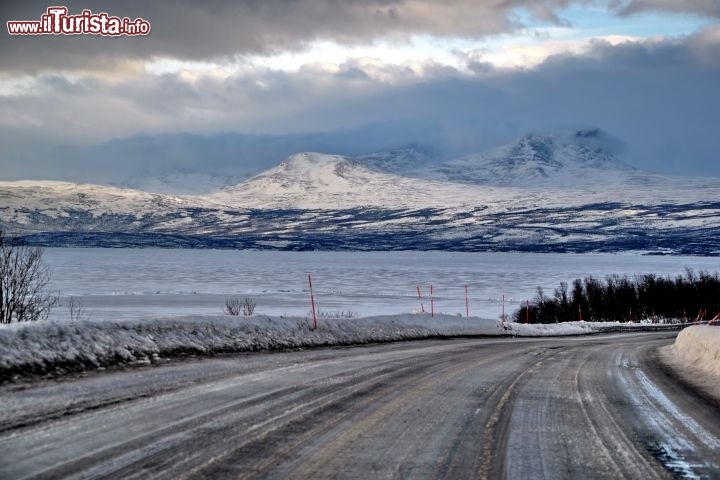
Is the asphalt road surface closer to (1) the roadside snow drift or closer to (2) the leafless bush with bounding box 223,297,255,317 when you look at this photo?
(1) the roadside snow drift

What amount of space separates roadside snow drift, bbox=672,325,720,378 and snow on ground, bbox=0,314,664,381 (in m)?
8.79

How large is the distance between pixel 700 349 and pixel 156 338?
13.5m

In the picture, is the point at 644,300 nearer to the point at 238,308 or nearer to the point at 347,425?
the point at 238,308

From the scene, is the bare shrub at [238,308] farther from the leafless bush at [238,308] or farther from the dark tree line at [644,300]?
the dark tree line at [644,300]

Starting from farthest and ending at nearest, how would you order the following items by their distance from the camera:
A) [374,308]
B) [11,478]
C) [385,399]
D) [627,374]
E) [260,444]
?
[374,308] < [627,374] < [385,399] < [260,444] < [11,478]

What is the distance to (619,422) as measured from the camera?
386 inches

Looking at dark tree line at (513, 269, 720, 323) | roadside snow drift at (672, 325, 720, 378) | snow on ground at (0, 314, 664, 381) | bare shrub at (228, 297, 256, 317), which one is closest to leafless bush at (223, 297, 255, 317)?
bare shrub at (228, 297, 256, 317)

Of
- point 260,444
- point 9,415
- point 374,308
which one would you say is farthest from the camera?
point 374,308

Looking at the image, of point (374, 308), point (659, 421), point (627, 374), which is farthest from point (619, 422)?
point (374, 308)

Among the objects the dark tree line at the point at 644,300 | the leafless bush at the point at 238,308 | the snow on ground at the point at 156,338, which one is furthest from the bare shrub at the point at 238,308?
the dark tree line at the point at 644,300

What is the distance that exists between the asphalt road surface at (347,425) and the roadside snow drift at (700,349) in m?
2.94

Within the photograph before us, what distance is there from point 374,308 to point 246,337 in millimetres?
57645

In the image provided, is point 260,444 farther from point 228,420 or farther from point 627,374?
point 627,374

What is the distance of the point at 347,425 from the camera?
29.3ft
